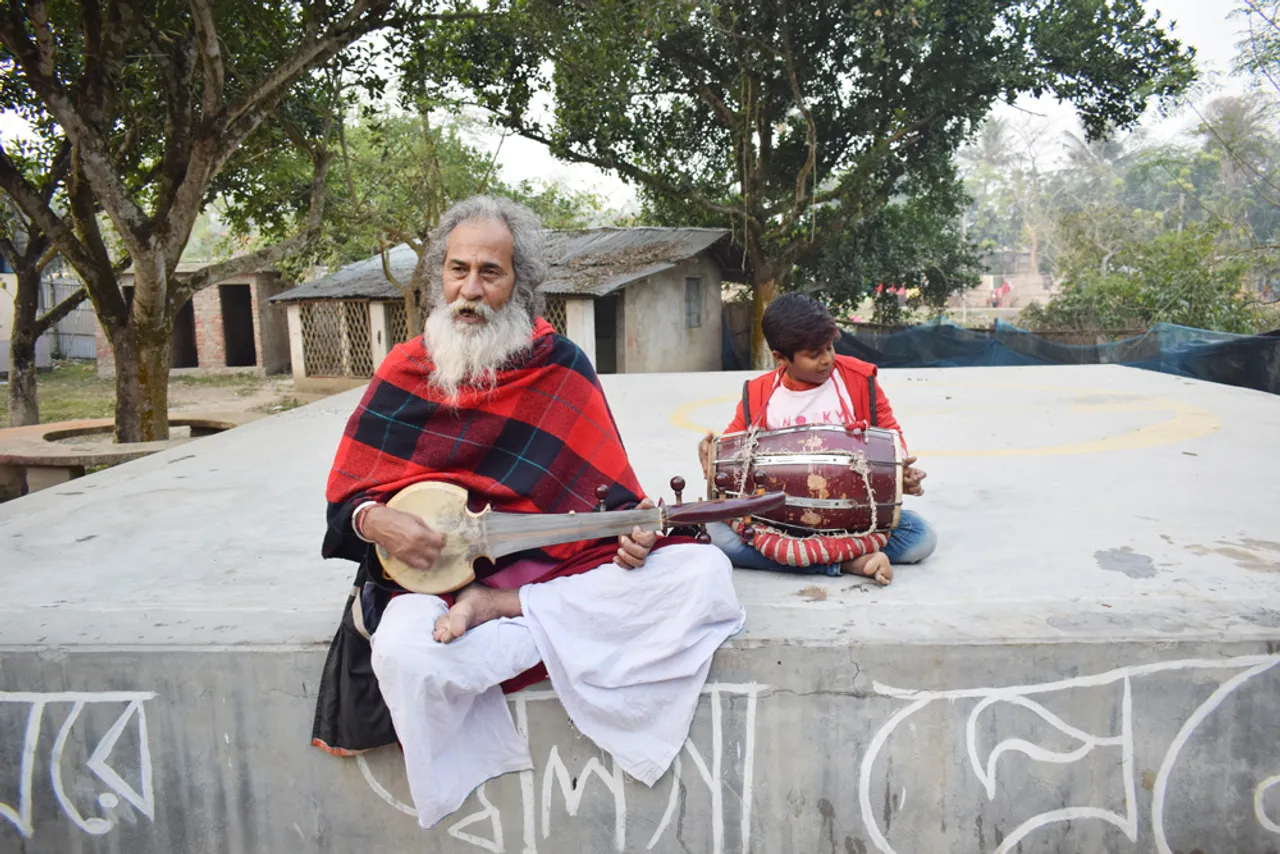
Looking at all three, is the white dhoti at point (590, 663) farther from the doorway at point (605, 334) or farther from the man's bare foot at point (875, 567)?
the doorway at point (605, 334)

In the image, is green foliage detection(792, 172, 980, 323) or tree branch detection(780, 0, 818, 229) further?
green foliage detection(792, 172, 980, 323)

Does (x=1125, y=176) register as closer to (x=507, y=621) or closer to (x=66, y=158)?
(x=66, y=158)

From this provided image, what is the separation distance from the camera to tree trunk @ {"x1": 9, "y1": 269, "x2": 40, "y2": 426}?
11484 millimetres

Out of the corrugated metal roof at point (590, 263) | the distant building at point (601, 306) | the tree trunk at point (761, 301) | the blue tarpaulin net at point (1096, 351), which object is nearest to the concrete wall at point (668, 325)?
the distant building at point (601, 306)

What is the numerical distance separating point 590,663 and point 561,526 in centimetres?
39

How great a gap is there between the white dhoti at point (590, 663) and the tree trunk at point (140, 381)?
763cm

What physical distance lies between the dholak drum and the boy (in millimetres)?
87

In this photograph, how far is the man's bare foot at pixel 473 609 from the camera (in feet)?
7.72

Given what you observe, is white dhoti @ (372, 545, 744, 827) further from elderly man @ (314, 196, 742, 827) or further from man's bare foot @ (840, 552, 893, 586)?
man's bare foot @ (840, 552, 893, 586)

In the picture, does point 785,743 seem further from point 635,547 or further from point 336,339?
point 336,339

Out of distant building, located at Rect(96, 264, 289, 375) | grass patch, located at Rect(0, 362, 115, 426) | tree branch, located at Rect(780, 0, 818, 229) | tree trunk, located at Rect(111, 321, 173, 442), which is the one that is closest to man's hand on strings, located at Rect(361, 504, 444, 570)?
tree trunk, located at Rect(111, 321, 173, 442)

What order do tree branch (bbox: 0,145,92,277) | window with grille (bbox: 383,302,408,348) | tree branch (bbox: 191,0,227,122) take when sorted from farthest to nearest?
1. window with grille (bbox: 383,302,408,348)
2. tree branch (bbox: 0,145,92,277)
3. tree branch (bbox: 191,0,227,122)

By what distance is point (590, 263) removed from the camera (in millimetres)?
17844

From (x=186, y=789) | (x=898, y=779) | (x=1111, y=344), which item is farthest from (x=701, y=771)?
(x=1111, y=344)
